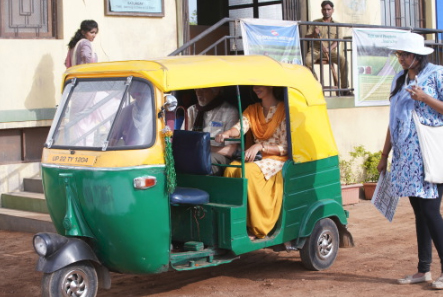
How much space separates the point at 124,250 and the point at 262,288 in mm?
1403

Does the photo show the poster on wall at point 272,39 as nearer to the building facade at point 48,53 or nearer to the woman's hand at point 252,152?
the building facade at point 48,53

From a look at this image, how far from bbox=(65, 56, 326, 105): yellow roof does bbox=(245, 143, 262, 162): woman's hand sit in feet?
1.88

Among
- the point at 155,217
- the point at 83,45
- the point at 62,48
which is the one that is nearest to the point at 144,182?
the point at 155,217

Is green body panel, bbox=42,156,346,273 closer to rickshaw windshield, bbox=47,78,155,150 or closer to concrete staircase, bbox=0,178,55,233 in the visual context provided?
rickshaw windshield, bbox=47,78,155,150

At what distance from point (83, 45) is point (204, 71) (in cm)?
445

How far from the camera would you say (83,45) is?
10180 mm

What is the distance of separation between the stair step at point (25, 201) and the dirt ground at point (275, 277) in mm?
1126

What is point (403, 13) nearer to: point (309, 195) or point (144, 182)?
point (309, 195)

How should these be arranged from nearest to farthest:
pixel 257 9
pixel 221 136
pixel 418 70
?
pixel 418 70 → pixel 221 136 → pixel 257 9

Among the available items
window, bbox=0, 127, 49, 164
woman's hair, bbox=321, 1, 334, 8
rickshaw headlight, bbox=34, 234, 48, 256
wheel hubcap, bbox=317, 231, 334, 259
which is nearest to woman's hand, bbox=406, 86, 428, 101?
wheel hubcap, bbox=317, 231, 334, 259

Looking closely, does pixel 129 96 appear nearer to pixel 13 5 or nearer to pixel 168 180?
pixel 168 180

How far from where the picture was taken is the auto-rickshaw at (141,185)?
5664mm

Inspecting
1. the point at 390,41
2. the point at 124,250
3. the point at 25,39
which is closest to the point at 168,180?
the point at 124,250

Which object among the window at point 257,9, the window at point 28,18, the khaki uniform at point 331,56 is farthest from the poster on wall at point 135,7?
the window at point 257,9
